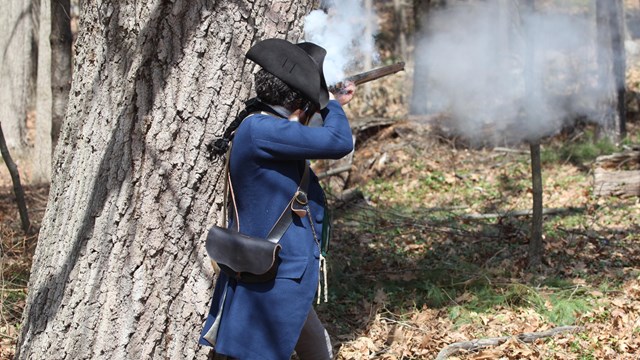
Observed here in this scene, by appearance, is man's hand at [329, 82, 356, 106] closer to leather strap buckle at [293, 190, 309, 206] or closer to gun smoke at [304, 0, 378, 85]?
gun smoke at [304, 0, 378, 85]

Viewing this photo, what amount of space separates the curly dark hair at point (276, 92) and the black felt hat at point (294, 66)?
0.04m

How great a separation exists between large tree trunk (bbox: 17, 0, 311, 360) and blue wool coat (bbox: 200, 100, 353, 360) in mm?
486

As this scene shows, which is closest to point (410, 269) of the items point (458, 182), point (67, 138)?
point (67, 138)

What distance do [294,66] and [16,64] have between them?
43.0 ft

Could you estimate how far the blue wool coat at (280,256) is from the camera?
3.70 metres

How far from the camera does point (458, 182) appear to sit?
38.5 feet

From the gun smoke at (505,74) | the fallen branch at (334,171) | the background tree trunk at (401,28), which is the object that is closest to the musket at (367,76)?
the gun smoke at (505,74)

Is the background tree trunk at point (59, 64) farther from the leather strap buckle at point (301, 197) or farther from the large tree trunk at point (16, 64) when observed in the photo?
the large tree trunk at point (16, 64)

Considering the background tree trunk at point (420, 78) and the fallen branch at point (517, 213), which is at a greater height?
the background tree trunk at point (420, 78)

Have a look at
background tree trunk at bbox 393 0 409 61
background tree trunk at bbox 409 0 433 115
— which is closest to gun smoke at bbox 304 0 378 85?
background tree trunk at bbox 409 0 433 115

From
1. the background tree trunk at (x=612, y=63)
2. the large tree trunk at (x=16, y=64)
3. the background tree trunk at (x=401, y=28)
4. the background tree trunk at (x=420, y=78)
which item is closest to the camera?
the background tree trunk at (x=612, y=63)

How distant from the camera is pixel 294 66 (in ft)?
12.1

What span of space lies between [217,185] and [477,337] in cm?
246

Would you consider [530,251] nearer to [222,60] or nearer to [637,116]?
[222,60]
